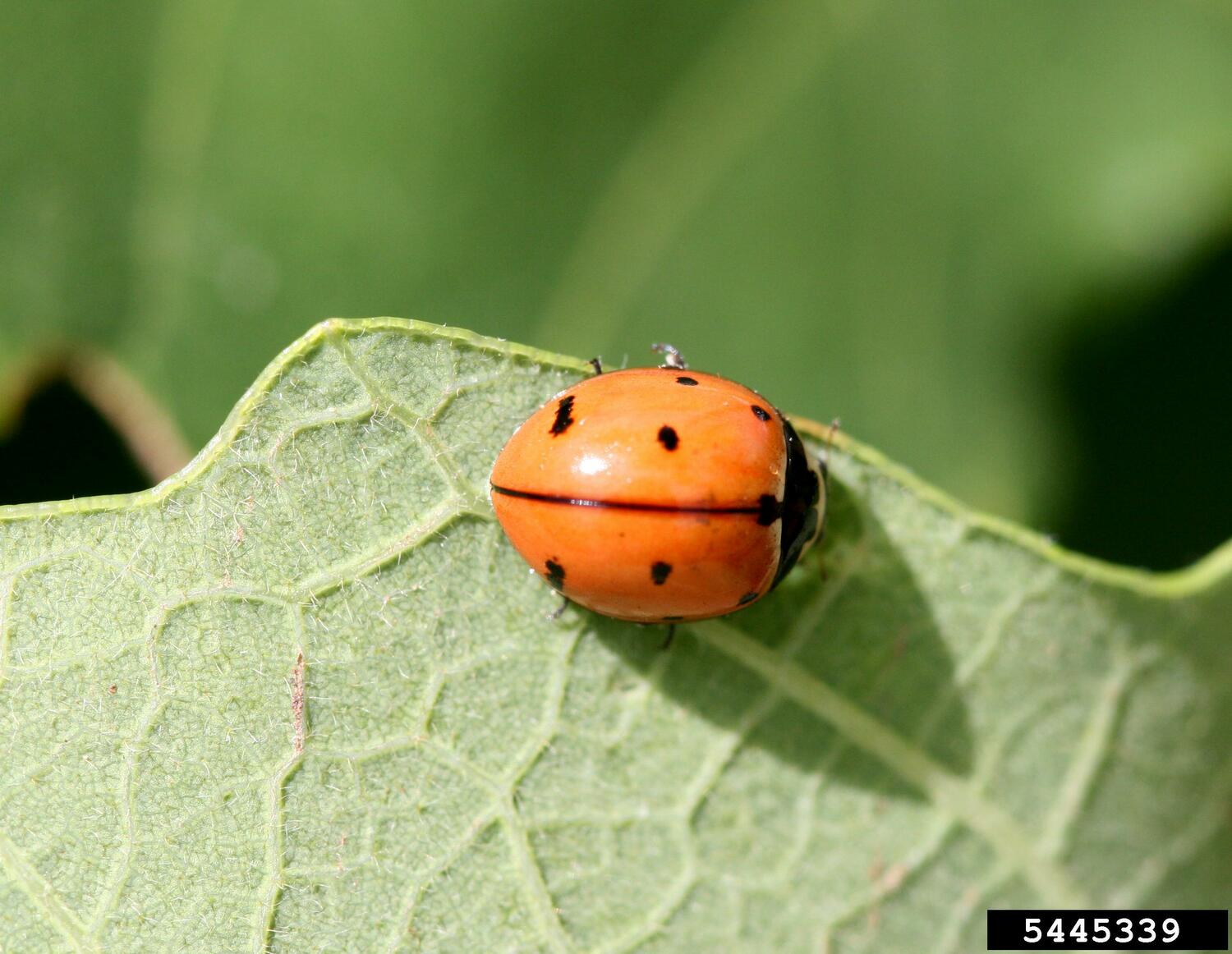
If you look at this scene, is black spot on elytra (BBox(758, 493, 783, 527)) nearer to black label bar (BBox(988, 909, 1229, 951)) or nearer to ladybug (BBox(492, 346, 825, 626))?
ladybug (BBox(492, 346, 825, 626))

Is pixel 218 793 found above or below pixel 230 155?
below

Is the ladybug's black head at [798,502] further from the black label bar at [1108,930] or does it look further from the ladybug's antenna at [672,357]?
the black label bar at [1108,930]

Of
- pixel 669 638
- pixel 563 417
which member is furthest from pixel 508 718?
pixel 563 417

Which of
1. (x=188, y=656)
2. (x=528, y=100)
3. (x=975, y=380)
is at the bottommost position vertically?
(x=188, y=656)

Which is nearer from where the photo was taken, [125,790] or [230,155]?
[125,790]

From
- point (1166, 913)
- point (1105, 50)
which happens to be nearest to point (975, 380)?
point (1105, 50)

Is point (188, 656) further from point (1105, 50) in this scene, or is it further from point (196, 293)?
point (1105, 50)
